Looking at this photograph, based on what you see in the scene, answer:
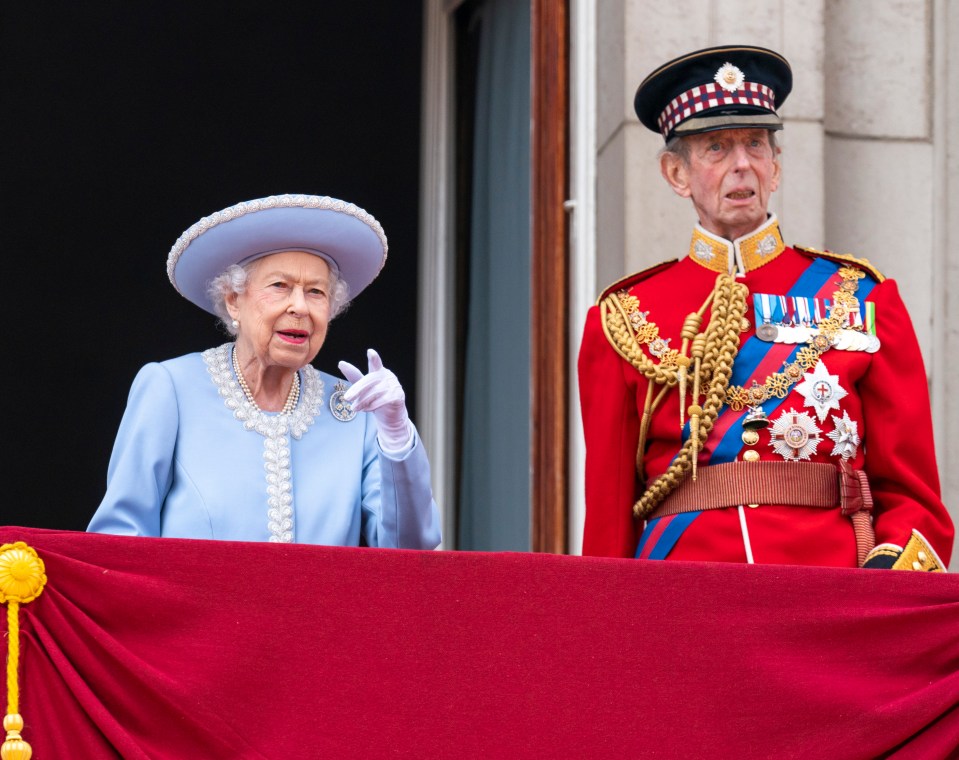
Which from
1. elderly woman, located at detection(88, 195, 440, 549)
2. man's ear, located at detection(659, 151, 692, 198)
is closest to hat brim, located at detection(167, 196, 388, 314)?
elderly woman, located at detection(88, 195, 440, 549)

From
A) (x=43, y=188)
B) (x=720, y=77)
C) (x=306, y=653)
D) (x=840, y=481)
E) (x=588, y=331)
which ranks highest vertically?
(x=43, y=188)

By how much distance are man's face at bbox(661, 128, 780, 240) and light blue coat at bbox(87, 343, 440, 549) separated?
0.93 meters

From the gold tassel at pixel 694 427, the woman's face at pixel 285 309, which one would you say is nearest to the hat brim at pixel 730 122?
the gold tassel at pixel 694 427

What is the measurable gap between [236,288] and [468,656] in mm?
1064

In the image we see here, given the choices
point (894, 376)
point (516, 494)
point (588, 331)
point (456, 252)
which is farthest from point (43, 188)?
point (894, 376)

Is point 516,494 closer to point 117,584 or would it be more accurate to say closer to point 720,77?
point 720,77

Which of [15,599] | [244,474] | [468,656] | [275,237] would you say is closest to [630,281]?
[275,237]

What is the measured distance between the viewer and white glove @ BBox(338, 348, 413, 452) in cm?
366

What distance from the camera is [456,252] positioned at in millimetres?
6719

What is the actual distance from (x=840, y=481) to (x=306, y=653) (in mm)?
1333

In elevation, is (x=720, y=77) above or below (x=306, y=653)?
above

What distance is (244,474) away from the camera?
3.81m

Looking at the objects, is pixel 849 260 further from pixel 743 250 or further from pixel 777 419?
pixel 777 419

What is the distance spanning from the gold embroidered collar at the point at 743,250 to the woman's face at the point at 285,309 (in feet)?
2.91
